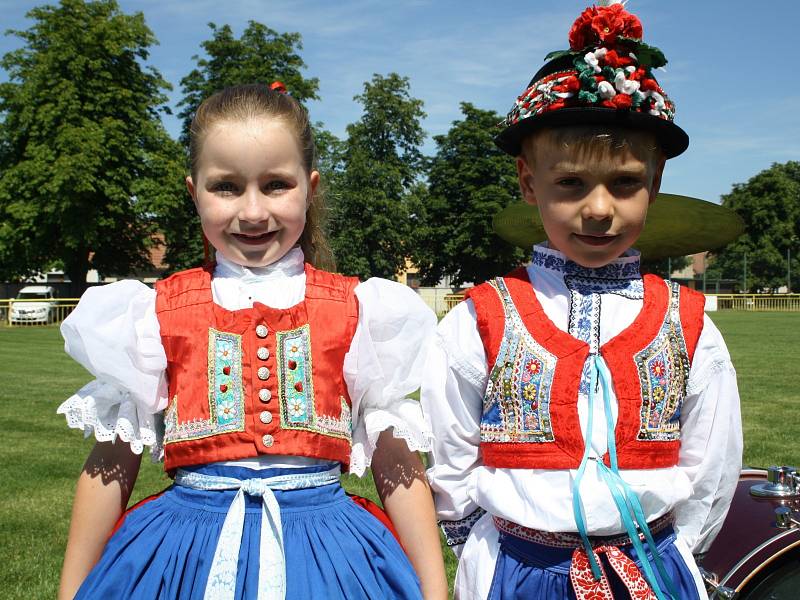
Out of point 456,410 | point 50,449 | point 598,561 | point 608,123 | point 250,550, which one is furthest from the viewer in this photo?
point 50,449

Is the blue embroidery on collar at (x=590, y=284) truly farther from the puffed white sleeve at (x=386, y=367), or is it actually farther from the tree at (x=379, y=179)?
the tree at (x=379, y=179)

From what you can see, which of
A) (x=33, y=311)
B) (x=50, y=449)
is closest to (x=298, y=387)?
(x=50, y=449)

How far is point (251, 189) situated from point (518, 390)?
2.74ft

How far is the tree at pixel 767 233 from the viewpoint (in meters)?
55.7

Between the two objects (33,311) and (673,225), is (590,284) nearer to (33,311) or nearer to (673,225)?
(673,225)

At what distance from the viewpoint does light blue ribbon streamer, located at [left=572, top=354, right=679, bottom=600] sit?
73.4 inches

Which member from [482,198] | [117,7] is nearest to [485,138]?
[482,198]

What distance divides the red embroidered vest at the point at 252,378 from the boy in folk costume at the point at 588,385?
30 centimetres

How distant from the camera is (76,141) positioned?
26.1 meters

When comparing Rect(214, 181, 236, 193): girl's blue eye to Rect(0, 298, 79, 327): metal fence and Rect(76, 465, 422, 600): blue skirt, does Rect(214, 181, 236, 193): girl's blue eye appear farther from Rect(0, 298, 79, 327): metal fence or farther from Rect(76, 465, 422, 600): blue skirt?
Rect(0, 298, 79, 327): metal fence

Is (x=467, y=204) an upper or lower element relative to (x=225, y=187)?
upper

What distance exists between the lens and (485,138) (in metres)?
39.9

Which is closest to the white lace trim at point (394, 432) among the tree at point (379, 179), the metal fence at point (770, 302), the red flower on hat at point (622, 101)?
the red flower on hat at point (622, 101)

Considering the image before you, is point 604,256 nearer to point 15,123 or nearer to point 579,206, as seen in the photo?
point 579,206
